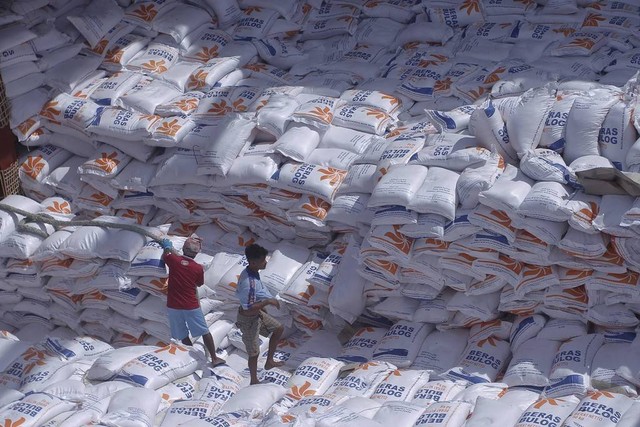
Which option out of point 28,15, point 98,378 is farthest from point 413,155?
point 28,15

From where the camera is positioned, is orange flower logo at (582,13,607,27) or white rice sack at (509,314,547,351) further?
orange flower logo at (582,13,607,27)

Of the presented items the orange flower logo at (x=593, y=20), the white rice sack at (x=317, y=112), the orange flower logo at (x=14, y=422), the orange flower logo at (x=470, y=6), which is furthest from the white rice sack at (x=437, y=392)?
the orange flower logo at (x=470, y=6)

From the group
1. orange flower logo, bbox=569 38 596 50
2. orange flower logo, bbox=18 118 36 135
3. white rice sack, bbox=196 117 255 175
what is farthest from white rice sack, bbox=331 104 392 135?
orange flower logo, bbox=18 118 36 135

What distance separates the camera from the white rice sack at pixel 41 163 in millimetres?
9555

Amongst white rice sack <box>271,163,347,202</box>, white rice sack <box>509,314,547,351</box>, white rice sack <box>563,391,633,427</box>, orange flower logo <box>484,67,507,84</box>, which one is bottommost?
white rice sack <box>509,314,547,351</box>

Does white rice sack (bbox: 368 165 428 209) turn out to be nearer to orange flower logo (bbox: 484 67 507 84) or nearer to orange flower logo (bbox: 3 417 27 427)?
orange flower logo (bbox: 484 67 507 84)

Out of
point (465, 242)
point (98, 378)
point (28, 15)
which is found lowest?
point (98, 378)

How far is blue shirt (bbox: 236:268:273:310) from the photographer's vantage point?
25.2ft

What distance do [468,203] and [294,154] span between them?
4.84ft

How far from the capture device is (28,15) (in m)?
9.75

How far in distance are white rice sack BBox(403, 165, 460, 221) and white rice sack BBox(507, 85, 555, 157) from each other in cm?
45

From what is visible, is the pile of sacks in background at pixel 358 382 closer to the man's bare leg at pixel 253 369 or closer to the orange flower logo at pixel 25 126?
the man's bare leg at pixel 253 369

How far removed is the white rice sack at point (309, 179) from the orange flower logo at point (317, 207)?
0.18ft

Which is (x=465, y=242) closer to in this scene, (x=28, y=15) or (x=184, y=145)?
(x=184, y=145)
